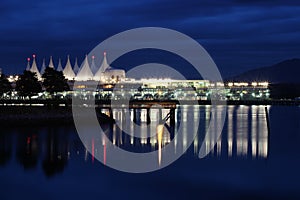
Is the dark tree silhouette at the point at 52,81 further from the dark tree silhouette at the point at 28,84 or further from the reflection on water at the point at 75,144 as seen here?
the reflection on water at the point at 75,144

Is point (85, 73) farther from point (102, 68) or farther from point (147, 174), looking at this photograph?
point (147, 174)

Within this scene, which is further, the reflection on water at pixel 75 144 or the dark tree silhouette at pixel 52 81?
the dark tree silhouette at pixel 52 81

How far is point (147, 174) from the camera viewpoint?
13984 mm

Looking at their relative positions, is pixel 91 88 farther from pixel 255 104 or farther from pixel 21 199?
pixel 21 199

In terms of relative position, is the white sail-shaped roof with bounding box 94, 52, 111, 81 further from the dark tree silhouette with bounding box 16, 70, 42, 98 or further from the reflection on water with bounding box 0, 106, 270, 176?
the reflection on water with bounding box 0, 106, 270, 176

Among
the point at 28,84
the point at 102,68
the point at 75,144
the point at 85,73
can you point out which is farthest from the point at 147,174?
the point at 102,68

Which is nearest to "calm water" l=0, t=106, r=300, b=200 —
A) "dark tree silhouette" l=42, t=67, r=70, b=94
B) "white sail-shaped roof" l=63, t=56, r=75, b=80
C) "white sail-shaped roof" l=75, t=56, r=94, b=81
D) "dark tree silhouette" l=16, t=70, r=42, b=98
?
"dark tree silhouette" l=16, t=70, r=42, b=98

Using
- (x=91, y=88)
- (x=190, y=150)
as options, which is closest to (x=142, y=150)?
(x=190, y=150)

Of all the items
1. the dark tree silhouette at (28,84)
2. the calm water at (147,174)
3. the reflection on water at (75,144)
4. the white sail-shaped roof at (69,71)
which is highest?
the white sail-shaped roof at (69,71)

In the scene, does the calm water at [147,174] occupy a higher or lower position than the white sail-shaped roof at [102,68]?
lower

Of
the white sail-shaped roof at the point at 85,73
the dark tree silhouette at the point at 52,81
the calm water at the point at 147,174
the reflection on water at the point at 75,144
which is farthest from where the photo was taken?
the white sail-shaped roof at the point at 85,73

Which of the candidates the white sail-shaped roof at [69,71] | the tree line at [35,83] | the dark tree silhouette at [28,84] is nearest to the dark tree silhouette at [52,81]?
the tree line at [35,83]

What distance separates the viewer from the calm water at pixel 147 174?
12.0 m

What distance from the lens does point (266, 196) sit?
460 inches
